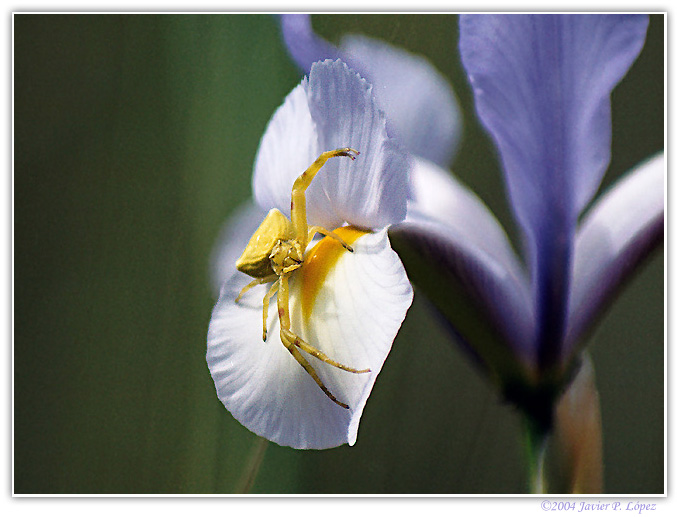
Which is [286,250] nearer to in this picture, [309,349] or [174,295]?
A: [309,349]

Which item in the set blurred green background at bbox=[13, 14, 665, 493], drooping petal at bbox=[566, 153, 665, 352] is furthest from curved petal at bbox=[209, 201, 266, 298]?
drooping petal at bbox=[566, 153, 665, 352]

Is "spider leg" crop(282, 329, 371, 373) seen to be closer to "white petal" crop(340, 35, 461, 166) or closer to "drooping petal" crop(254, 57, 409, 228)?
"drooping petal" crop(254, 57, 409, 228)

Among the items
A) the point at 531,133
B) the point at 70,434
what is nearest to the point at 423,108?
the point at 531,133

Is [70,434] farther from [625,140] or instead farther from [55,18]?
[625,140]

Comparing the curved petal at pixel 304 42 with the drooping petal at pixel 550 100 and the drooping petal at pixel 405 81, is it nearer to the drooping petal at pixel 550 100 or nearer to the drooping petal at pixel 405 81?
the drooping petal at pixel 405 81

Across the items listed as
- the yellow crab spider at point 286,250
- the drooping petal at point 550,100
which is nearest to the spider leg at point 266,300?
the yellow crab spider at point 286,250

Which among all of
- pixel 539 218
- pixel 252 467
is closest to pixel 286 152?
pixel 539 218

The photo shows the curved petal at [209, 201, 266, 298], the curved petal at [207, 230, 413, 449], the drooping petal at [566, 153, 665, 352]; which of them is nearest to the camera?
the curved petal at [207, 230, 413, 449]

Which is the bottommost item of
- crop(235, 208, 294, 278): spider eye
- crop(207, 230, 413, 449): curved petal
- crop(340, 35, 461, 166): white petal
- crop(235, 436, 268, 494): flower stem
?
crop(235, 436, 268, 494): flower stem
